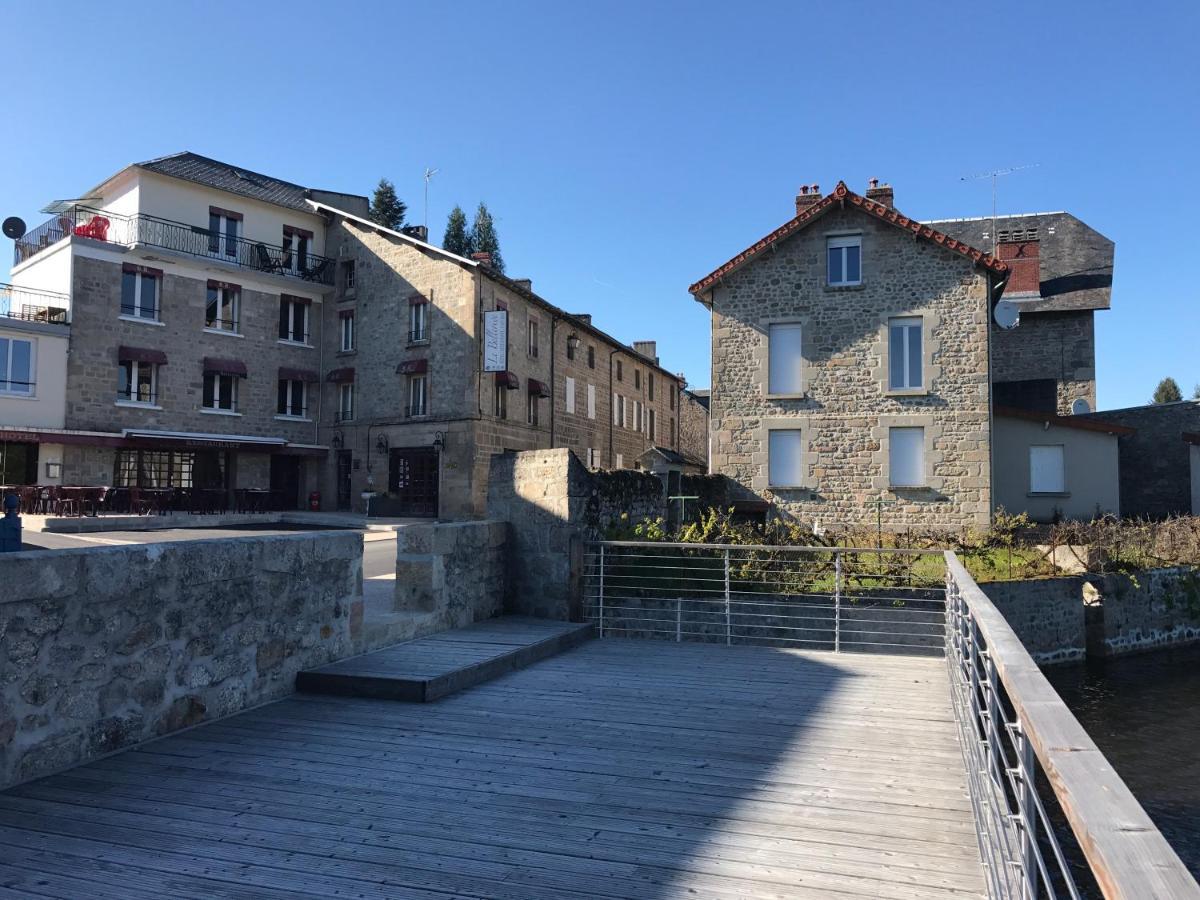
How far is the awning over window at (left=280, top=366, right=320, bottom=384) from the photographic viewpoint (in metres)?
27.4

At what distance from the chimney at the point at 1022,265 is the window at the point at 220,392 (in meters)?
25.4

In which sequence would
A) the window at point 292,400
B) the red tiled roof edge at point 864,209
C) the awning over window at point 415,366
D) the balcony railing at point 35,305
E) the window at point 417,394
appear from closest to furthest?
the red tiled roof edge at point 864,209, the balcony railing at point 35,305, the awning over window at point 415,366, the window at point 417,394, the window at point 292,400

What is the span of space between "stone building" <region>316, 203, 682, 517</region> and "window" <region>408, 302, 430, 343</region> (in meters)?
0.04

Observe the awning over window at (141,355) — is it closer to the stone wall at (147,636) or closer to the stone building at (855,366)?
the stone building at (855,366)

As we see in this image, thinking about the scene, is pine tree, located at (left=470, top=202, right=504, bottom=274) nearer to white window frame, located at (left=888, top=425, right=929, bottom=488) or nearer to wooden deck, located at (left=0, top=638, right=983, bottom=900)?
white window frame, located at (left=888, top=425, right=929, bottom=488)

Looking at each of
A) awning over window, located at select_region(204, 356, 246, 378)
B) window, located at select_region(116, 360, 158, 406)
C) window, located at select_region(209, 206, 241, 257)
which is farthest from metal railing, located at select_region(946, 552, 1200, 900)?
window, located at select_region(209, 206, 241, 257)

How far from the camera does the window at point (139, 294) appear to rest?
24062 millimetres

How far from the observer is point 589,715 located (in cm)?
541

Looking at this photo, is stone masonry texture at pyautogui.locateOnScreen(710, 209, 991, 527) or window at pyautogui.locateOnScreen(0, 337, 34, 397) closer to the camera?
stone masonry texture at pyautogui.locateOnScreen(710, 209, 991, 527)

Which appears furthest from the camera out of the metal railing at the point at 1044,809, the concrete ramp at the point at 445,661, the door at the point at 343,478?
the door at the point at 343,478

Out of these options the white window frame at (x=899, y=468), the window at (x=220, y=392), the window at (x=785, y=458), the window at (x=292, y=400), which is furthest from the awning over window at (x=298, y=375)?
the white window frame at (x=899, y=468)

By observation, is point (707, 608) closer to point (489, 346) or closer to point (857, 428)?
point (857, 428)

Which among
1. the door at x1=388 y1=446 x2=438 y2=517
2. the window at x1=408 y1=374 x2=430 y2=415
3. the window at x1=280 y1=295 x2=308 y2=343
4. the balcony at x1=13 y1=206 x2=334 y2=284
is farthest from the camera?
the window at x1=280 y1=295 x2=308 y2=343

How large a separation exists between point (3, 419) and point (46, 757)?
21609 mm
